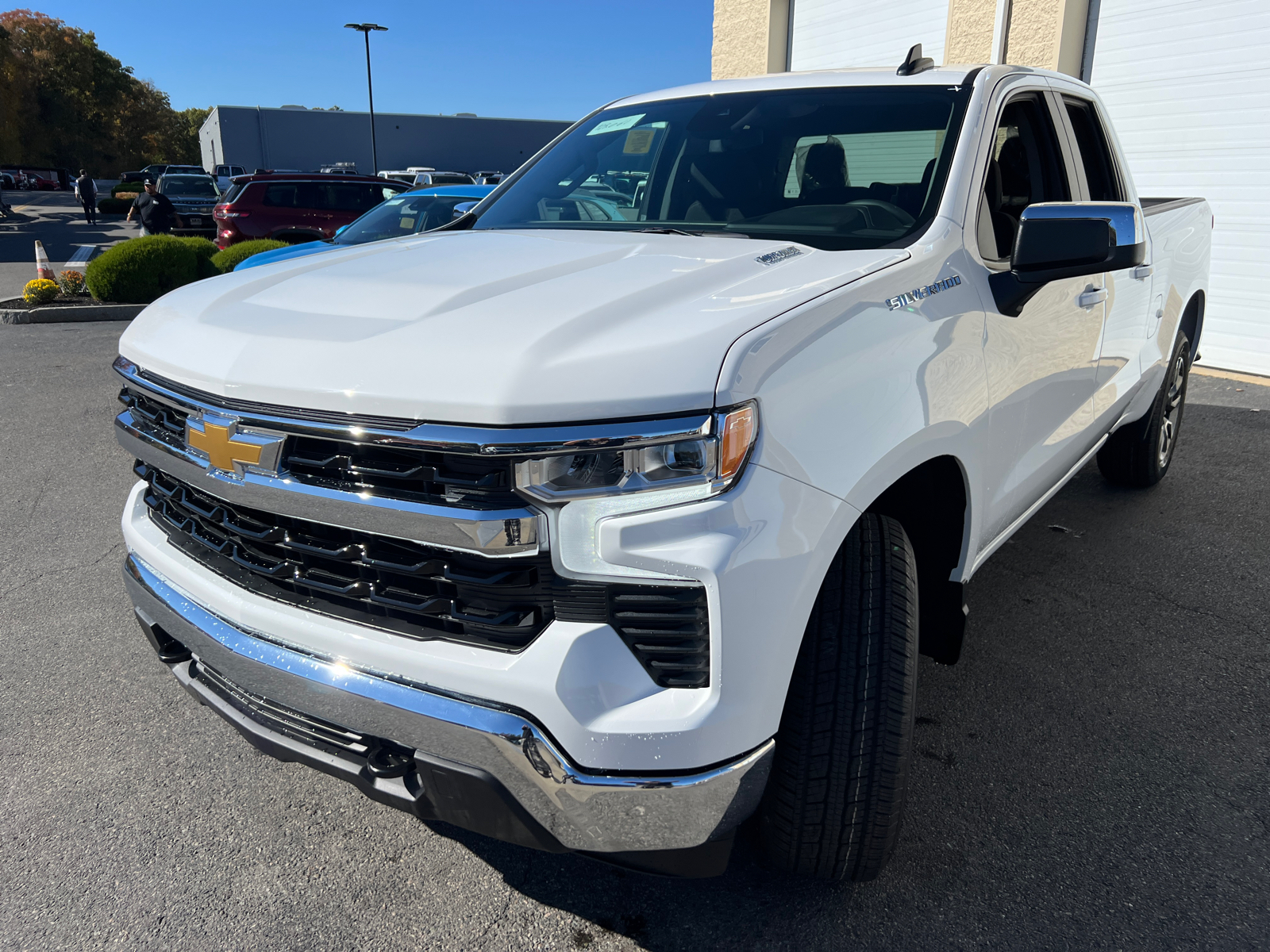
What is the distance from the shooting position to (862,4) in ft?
36.3

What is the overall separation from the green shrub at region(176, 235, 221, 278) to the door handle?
12.0 metres

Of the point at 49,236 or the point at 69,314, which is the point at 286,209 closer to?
the point at 69,314

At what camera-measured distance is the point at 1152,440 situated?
4.59 m

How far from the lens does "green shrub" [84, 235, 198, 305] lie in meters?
→ 11.8

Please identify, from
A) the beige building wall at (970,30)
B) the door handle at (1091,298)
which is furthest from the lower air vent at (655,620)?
the beige building wall at (970,30)

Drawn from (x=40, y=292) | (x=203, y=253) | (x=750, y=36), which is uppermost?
(x=750, y=36)

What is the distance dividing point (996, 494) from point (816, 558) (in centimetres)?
106

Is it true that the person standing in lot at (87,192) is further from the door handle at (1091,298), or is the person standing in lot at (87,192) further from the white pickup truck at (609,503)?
the door handle at (1091,298)

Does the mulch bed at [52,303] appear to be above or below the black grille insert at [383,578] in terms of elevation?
below

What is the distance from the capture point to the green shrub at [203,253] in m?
12.5

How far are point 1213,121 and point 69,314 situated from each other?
12494 mm

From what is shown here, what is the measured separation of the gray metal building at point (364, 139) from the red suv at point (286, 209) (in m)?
39.6

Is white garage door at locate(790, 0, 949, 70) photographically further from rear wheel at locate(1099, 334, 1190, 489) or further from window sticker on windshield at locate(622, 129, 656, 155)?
window sticker on windshield at locate(622, 129, 656, 155)

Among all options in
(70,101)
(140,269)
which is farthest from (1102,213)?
(70,101)
